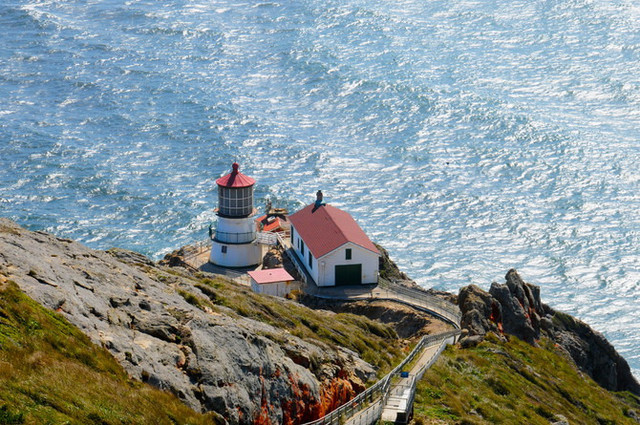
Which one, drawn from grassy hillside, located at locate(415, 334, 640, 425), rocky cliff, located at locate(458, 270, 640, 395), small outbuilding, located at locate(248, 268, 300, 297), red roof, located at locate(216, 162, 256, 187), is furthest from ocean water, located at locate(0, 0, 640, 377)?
small outbuilding, located at locate(248, 268, 300, 297)

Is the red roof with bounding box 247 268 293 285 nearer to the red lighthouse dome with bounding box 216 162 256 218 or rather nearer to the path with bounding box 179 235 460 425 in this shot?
the path with bounding box 179 235 460 425

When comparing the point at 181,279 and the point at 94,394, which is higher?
the point at 181,279

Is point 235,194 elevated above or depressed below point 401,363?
above

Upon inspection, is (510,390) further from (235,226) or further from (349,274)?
(235,226)

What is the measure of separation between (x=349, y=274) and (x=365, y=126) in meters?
56.0

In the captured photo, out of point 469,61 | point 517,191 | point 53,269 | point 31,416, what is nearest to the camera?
point 31,416

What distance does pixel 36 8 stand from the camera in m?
153

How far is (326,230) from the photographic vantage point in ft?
196

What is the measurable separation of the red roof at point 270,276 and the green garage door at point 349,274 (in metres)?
3.20

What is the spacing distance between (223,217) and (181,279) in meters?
24.7

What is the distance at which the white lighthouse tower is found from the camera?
6103 centimetres

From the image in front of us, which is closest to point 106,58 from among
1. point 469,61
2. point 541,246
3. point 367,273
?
point 469,61

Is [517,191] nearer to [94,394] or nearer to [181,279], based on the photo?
[181,279]

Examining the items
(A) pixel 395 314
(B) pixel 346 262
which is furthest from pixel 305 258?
(A) pixel 395 314
